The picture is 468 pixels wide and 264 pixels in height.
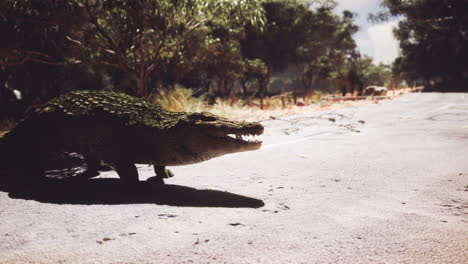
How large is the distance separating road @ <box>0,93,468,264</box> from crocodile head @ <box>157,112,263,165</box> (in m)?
0.37

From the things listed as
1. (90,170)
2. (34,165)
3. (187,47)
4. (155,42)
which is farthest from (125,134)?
(187,47)

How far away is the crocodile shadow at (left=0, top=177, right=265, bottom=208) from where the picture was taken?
2.84m

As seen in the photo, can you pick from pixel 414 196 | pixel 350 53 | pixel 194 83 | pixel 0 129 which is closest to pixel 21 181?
pixel 414 196

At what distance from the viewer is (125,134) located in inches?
128

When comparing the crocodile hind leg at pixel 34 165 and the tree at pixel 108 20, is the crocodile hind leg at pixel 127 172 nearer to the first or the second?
the crocodile hind leg at pixel 34 165

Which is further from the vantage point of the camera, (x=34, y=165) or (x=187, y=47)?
(x=187, y=47)

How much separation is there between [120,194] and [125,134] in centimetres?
60

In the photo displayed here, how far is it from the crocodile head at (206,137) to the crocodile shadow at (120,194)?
32cm

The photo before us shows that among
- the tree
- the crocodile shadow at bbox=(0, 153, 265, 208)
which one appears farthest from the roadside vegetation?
the crocodile shadow at bbox=(0, 153, 265, 208)

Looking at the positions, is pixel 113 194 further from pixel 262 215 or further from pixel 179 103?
pixel 179 103

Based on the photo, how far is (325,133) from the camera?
676cm

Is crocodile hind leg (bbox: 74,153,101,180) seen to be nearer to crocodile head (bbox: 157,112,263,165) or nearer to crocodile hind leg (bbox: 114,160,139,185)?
crocodile hind leg (bbox: 114,160,139,185)

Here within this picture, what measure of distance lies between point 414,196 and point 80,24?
337 inches

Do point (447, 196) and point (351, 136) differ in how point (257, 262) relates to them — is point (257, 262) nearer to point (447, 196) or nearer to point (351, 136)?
point (447, 196)
